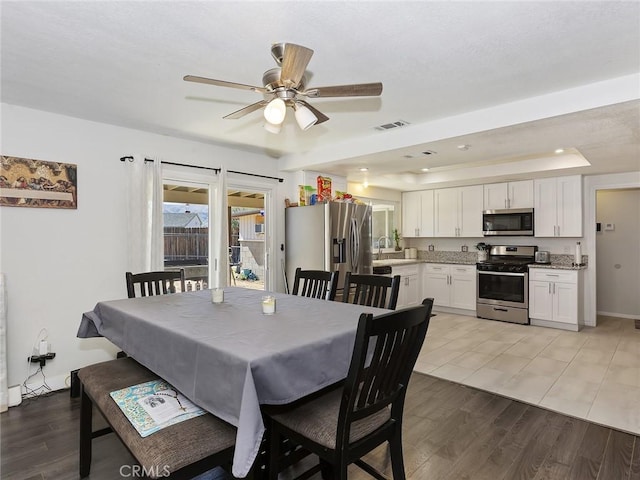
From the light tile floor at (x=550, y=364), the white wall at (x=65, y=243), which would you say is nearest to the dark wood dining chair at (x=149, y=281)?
the white wall at (x=65, y=243)

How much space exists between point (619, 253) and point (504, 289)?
2105 millimetres

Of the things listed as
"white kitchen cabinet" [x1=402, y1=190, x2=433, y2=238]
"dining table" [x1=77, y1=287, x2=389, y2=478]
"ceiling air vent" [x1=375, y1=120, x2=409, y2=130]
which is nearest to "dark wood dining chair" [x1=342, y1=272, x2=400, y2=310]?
"dining table" [x1=77, y1=287, x2=389, y2=478]

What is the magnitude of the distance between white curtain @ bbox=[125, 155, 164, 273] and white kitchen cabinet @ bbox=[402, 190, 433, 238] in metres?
4.70

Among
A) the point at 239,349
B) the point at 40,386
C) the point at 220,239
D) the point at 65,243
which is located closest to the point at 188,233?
the point at 220,239

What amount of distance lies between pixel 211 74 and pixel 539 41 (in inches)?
78.7

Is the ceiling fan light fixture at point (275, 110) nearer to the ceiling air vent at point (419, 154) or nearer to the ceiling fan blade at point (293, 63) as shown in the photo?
the ceiling fan blade at point (293, 63)

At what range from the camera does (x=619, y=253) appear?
5.89 meters

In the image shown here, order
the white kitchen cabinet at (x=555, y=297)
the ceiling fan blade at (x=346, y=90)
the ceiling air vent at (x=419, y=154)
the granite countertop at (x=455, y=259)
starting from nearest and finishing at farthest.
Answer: the ceiling fan blade at (x=346, y=90), the ceiling air vent at (x=419, y=154), the white kitchen cabinet at (x=555, y=297), the granite countertop at (x=455, y=259)

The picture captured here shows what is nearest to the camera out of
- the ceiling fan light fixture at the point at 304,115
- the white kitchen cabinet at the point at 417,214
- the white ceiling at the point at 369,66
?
the white ceiling at the point at 369,66

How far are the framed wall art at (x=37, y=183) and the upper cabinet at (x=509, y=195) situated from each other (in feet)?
18.6

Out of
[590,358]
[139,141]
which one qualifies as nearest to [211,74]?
[139,141]

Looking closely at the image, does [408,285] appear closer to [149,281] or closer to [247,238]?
[247,238]

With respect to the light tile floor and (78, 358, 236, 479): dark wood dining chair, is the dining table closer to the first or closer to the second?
(78, 358, 236, 479): dark wood dining chair

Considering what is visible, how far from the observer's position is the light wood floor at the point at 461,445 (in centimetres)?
203
